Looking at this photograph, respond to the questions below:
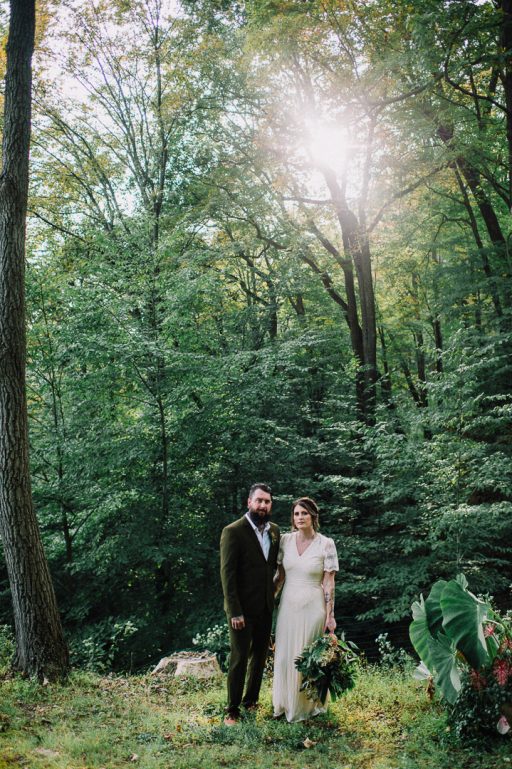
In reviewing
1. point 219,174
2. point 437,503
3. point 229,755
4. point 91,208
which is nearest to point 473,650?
point 229,755

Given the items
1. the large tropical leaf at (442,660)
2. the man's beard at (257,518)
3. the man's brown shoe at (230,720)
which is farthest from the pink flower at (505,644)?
the man's brown shoe at (230,720)

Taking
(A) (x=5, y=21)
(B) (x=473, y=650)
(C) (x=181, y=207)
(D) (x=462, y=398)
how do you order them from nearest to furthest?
(B) (x=473, y=650), (D) (x=462, y=398), (A) (x=5, y=21), (C) (x=181, y=207)

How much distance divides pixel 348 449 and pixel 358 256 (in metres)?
5.61

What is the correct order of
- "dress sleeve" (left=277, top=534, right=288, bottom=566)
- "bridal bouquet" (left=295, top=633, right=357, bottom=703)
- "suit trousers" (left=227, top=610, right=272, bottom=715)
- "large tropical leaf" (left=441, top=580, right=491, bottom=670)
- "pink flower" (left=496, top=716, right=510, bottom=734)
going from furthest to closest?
"dress sleeve" (left=277, top=534, right=288, bottom=566) → "suit trousers" (left=227, top=610, right=272, bottom=715) → "bridal bouquet" (left=295, top=633, right=357, bottom=703) → "large tropical leaf" (left=441, top=580, right=491, bottom=670) → "pink flower" (left=496, top=716, right=510, bottom=734)

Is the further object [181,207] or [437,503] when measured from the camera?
[181,207]

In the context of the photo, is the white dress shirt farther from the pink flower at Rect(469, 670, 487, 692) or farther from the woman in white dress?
the pink flower at Rect(469, 670, 487, 692)

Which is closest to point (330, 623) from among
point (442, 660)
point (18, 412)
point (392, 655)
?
point (442, 660)

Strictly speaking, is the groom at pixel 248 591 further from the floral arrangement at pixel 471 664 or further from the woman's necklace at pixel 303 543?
the floral arrangement at pixel 471 664

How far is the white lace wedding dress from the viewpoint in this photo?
4.57 metres

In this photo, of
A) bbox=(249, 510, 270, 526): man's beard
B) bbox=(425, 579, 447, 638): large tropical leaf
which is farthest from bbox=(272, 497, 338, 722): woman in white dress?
bbox=(425, 579, 447, 638): large tropical leaf

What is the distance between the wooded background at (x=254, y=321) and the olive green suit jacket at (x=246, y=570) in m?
3.99

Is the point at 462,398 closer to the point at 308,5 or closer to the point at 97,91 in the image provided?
the point at 308,5

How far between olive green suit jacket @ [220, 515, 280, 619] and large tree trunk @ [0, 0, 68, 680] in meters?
2.37

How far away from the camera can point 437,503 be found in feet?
28.4
